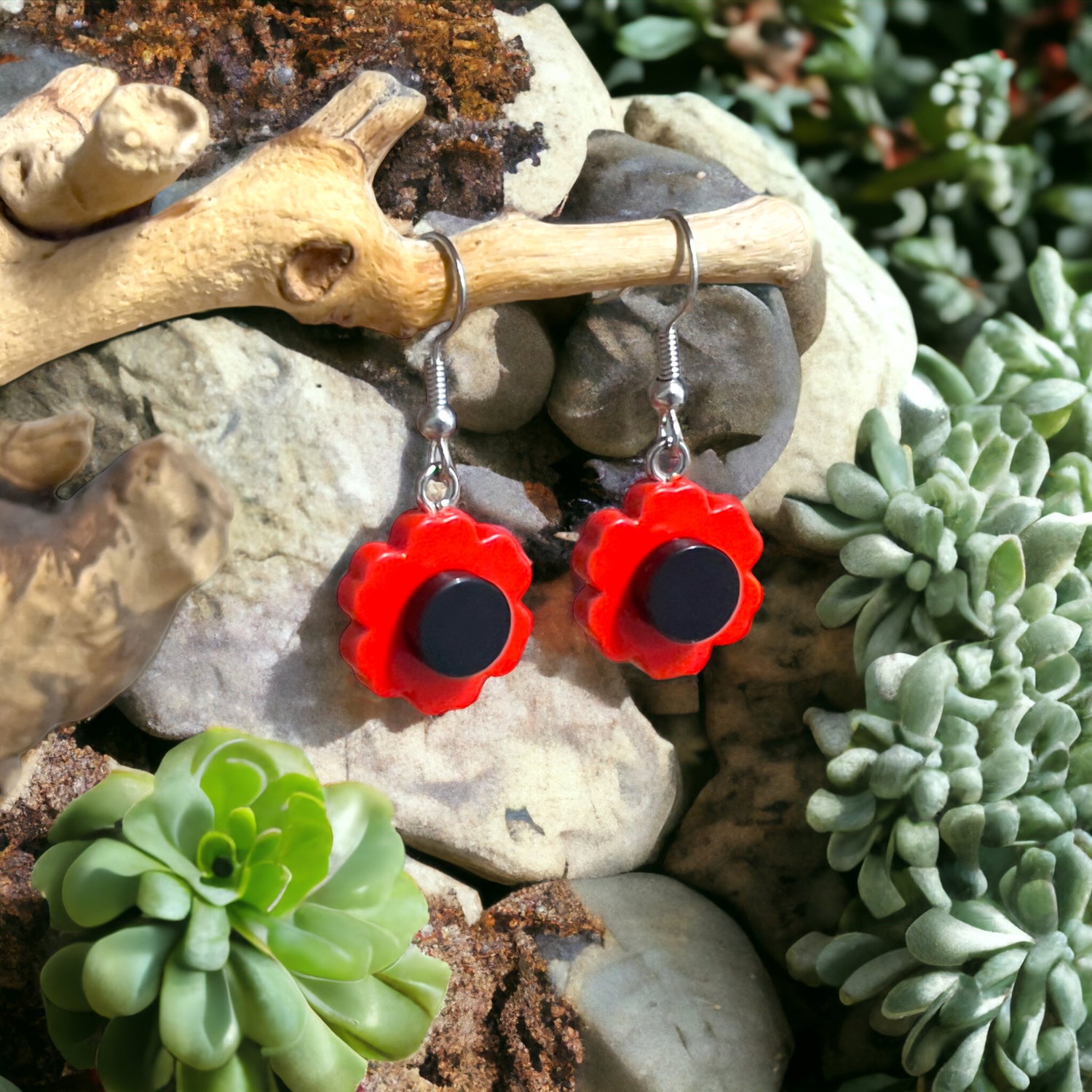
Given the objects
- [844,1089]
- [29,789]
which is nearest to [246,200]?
[29,789]

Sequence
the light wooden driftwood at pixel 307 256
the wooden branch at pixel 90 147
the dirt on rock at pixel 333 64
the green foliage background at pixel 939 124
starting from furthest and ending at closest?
the green foliage background at pixel 939 124 < the dirt on rock at pixel 333 64 < the light wooden driftwood at pixel 307 256 < the wooden branch at pixel 90 147

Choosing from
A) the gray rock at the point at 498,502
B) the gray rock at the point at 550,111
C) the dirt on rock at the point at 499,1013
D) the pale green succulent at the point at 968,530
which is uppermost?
the gray rock at the point at 550,111

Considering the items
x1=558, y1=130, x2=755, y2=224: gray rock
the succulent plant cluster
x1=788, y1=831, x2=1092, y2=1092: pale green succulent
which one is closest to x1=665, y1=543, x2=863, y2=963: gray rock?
the succulent plant cluster

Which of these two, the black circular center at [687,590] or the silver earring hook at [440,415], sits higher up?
the silver earring hook at [440,415]

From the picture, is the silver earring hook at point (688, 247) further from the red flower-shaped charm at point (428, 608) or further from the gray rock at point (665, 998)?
the gray rock at point (665, 998)

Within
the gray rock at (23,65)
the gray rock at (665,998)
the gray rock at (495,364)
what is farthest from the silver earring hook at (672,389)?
the gray rock at (23,65)

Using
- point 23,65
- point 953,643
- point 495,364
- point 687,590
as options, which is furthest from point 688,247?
point 23,65
